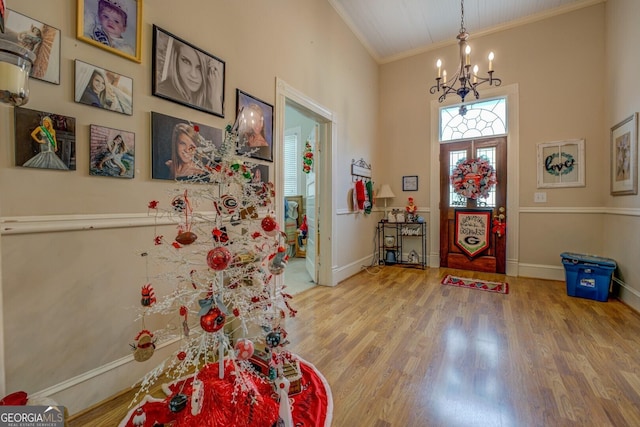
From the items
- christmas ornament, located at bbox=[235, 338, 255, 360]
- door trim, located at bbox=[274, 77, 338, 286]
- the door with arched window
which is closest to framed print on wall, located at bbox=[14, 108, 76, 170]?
christmas ornament, located at bbox=[235, 338, 255, 360]

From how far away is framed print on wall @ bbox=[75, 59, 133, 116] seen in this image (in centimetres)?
136

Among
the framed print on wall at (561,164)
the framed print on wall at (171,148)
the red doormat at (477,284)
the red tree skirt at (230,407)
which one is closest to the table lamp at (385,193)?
the red doormat at (477,284)

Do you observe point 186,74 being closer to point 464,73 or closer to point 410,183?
point 464,73

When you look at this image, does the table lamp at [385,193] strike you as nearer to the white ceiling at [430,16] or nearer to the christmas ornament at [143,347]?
the white ceiling at [430,16]

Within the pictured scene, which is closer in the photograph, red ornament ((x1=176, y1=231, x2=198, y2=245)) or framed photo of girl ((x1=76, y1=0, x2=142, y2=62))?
red ornament ((x1=176, y1=231, x2=198, y2=245))

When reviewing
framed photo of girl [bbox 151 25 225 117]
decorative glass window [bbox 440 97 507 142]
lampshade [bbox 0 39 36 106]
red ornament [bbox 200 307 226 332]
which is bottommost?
red ornament [bbox 200 307 226 332]

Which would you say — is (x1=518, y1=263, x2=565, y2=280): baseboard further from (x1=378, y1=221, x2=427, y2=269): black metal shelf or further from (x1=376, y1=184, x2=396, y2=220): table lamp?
(x1=376, y1=184, x2=396, y2=220): table lamp

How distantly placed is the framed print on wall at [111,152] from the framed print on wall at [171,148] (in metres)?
0.12

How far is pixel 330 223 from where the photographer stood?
3.57m

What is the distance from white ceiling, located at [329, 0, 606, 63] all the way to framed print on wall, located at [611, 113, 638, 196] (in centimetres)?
192

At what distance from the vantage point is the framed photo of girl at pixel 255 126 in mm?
2234

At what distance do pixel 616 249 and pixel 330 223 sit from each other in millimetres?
3390

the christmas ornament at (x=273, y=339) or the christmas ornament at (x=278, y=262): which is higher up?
the christmas ornament at (x=278, y=262)

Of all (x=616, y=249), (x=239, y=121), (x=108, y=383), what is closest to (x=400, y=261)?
(x=616, y=249)
